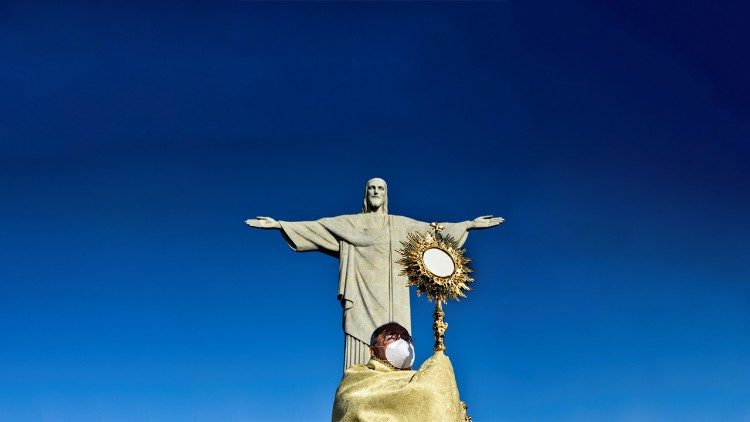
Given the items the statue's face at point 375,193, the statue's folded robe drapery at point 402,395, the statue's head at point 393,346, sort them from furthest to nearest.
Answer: the statue's face at point 375,193 < the statue's head at point 393,346 < the statue's folded robe drapery at point 402,395

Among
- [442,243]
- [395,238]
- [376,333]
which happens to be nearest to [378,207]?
[395,238]

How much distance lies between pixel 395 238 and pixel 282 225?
188 cm

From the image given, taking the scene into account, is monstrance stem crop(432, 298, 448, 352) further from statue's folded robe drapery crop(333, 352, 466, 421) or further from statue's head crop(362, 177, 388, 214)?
statue's head crop(362, 177, 388, 214)

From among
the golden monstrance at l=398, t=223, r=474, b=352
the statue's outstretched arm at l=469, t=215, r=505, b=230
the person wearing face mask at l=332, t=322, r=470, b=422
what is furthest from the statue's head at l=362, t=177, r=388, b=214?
the person wearing face mask at l=332, t=322, r=470, b=422

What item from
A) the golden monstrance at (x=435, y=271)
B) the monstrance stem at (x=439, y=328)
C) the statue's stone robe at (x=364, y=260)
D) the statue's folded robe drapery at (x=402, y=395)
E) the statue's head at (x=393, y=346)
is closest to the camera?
the statue's folded robe drapery at (x=402, y=395)

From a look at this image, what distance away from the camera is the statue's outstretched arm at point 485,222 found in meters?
15.0

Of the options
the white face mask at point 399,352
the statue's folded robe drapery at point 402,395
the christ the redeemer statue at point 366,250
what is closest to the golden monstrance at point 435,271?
the white face mask at point 399,352

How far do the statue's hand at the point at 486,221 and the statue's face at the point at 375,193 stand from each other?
165cm

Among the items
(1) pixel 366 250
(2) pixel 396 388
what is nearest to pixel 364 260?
(1) pixel 366 250

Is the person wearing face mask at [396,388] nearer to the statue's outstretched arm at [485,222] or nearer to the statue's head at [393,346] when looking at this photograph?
the statue's head at [393,346]

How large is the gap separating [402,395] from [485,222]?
9.45m

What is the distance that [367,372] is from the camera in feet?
20.4

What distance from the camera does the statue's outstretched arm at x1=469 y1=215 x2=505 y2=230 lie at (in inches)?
592

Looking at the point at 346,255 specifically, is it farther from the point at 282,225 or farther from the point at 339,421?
the point at 339,421
